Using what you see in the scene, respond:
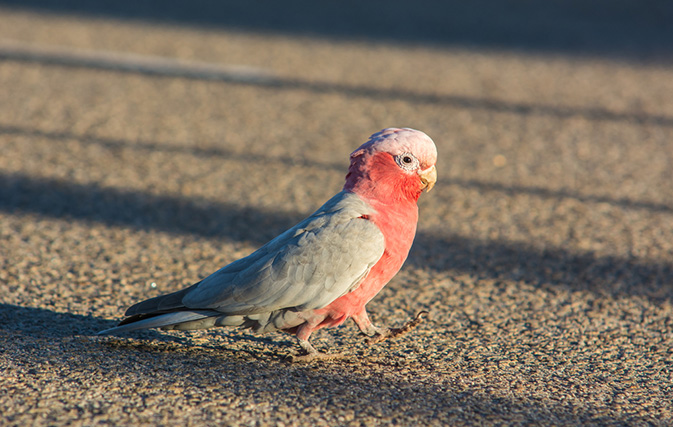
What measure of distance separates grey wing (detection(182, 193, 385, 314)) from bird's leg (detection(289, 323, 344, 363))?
0.14 metres

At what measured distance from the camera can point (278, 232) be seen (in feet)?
14.4

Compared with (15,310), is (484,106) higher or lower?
higher

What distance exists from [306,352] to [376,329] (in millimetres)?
380

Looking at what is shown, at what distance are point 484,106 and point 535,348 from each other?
452cm

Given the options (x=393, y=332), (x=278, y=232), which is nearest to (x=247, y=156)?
(x=278, y=232)

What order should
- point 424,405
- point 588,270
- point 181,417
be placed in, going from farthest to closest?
point 588,270, point 424,405, point 181,417

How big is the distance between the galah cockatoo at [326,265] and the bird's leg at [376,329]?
141 millimetres

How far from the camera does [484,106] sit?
7.25 meters

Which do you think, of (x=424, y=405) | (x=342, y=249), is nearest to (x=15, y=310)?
(x=342, y=249)

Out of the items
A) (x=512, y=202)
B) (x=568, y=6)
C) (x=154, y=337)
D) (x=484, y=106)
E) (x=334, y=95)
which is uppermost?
(x=568, y=6)

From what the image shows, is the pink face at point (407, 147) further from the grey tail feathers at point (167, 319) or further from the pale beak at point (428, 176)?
the grey tail feathers at point (167, 319)

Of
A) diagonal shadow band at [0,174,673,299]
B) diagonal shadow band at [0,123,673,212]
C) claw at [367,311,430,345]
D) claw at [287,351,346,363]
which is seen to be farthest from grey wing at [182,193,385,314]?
diagonal shadow band at [0,123,673,212]

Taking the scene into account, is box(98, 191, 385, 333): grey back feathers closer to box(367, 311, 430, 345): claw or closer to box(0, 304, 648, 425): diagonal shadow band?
box(0, 304, 648, 425): diagonal shadow band

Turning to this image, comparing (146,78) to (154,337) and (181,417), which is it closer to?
(154,337)
